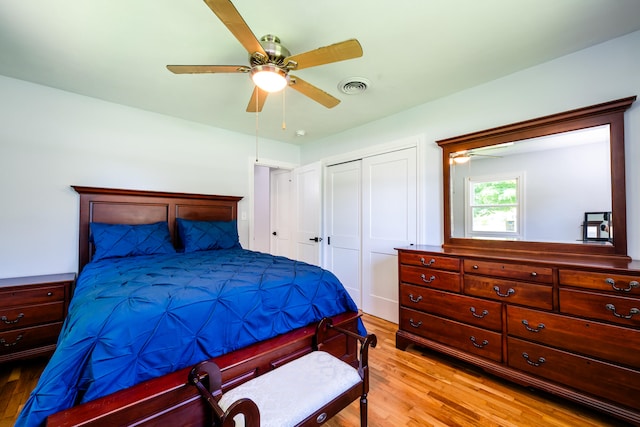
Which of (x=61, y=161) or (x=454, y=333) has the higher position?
(x=61, y=161)

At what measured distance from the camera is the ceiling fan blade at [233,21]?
46.4 inches

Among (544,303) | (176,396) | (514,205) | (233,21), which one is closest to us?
(176,396)

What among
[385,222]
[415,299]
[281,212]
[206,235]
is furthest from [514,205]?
[281,212]

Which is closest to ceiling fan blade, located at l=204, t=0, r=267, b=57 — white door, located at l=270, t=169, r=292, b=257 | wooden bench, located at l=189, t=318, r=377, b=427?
wooden bench, located at l=189, t=318, r=377, b=427

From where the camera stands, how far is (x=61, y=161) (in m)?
2.54

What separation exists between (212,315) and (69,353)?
0.55 metres

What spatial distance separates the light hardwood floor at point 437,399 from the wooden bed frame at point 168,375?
13.9 inches

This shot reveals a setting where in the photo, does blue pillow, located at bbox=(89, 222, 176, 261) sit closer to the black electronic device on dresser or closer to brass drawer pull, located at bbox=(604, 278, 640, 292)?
the black electronic device on dresser

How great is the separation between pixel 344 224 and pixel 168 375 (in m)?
2.78

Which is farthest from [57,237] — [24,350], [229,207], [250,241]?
[250,241]

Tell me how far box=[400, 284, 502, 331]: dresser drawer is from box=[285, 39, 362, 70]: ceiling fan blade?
1.94 metres

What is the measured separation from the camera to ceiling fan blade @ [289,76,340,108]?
1.85 metres

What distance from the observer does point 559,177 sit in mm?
2014

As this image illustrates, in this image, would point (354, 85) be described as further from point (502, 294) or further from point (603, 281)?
point (603, 281)
